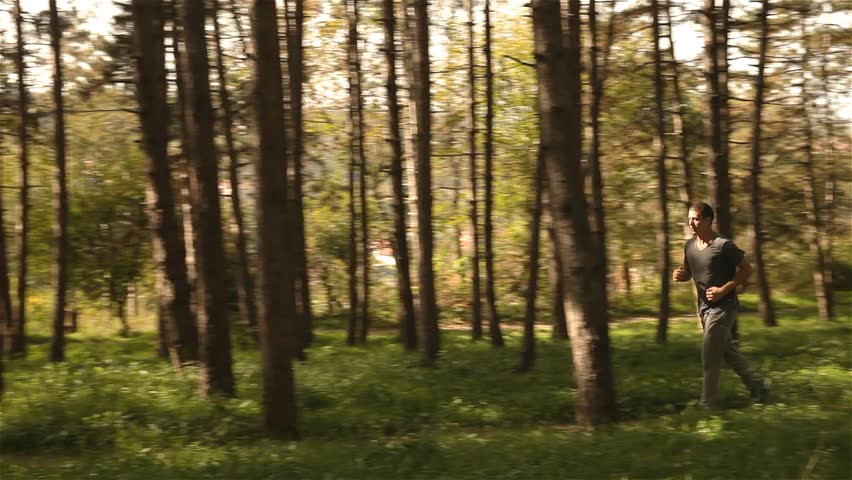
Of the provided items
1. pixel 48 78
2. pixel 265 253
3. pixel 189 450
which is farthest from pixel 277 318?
pixel 48 78

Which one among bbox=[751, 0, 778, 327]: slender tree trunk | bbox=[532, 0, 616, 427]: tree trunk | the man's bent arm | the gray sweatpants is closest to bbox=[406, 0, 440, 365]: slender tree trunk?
bbox=[532, 0, 616, 427]: tree trunk

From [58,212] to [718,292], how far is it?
45.5 ft

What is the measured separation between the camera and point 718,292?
9500mm

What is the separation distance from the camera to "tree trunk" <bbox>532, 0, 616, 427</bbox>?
361 inches

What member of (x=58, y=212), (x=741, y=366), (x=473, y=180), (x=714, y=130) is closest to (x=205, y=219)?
(x=741, y=366)

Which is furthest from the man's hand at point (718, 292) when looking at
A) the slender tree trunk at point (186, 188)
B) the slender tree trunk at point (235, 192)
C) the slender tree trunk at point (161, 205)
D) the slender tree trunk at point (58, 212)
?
the slender tree trunk at point (58, 212)

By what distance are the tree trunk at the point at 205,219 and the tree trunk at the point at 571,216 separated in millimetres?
4630

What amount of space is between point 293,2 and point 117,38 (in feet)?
12.9

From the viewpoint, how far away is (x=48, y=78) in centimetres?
2216

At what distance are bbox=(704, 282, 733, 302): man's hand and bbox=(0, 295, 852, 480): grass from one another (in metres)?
1.23

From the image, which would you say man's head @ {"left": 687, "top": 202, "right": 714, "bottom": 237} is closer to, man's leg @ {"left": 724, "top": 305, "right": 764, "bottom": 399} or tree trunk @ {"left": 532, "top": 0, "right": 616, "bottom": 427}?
man's leg @ {"left": 724, "top": 305, "right": 764, "bottom": 399}

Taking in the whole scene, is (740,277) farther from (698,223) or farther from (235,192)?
(235,192)

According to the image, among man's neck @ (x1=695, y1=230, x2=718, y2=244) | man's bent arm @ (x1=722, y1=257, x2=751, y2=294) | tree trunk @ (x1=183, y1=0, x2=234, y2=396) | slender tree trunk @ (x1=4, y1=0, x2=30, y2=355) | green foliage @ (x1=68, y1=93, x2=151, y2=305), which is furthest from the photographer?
green foliage @ (x1=68, y1=93, x2=151, y2=305)

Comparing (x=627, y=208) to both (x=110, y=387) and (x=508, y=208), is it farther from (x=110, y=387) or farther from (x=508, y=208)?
(x=110, y=387)
